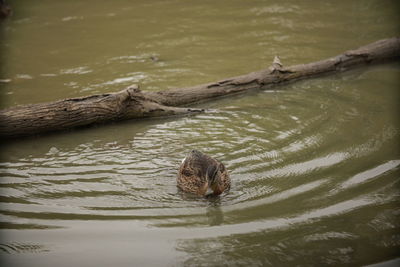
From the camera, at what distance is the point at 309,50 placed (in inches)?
452

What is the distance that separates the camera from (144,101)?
8.58 metres

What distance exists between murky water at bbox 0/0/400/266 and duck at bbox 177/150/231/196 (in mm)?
154

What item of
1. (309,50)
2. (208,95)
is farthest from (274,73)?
(309,50)

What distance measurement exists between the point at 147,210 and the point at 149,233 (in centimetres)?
43

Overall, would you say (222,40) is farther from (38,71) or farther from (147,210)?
(147,210)

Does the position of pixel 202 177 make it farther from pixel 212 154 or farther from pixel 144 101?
pixel 144 101

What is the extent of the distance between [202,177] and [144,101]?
10.3 feet

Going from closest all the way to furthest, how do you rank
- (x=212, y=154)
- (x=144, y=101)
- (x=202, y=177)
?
(x=202, y=177) < (x=212, y=154) < (x=144, y=101)

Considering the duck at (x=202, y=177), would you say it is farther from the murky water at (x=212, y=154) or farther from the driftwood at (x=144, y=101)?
the driftwood at (x=144, y=101)

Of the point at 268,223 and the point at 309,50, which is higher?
the point at 309,50

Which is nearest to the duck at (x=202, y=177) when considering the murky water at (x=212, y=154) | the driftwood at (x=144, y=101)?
the murky water at (x=212, y=154)

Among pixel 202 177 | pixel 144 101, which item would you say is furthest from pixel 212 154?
pixel 144 101

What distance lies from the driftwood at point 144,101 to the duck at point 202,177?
2.71 metres

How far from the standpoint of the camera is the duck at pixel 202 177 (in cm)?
563
